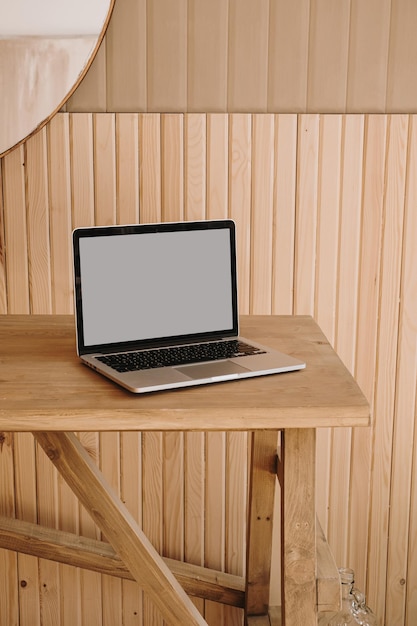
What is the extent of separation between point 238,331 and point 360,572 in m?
1.00

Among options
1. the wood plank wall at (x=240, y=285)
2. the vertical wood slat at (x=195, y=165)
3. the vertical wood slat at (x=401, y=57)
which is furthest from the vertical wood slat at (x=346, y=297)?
the vertical wood slat at (x=195, y=165)

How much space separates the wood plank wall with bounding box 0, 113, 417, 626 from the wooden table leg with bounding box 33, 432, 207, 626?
683 mm

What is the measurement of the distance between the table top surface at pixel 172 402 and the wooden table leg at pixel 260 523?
1.34 ft

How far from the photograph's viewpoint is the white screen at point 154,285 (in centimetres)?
143

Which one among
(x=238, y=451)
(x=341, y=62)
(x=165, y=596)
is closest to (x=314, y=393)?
(x=165, y=596)

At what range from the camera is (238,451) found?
81.0 inches

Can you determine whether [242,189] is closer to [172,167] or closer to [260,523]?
[172,167]

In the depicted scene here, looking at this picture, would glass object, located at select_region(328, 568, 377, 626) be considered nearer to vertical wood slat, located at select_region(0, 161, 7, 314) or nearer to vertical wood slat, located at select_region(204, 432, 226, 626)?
vertical wood slat, located at select_region(204, 432, 226, 626)

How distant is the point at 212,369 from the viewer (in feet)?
4.24

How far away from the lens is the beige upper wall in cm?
189

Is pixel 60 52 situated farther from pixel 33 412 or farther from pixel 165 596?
pixel 165 596

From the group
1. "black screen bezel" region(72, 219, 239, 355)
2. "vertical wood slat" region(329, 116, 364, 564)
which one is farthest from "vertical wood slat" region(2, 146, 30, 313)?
"vertical wood slat" region(329, 116, 364, 564)

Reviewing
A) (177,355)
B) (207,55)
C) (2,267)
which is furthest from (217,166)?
(177,355)

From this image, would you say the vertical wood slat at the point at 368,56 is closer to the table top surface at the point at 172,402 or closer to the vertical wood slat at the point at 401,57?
the vertical wood slat at the point at 401,57
